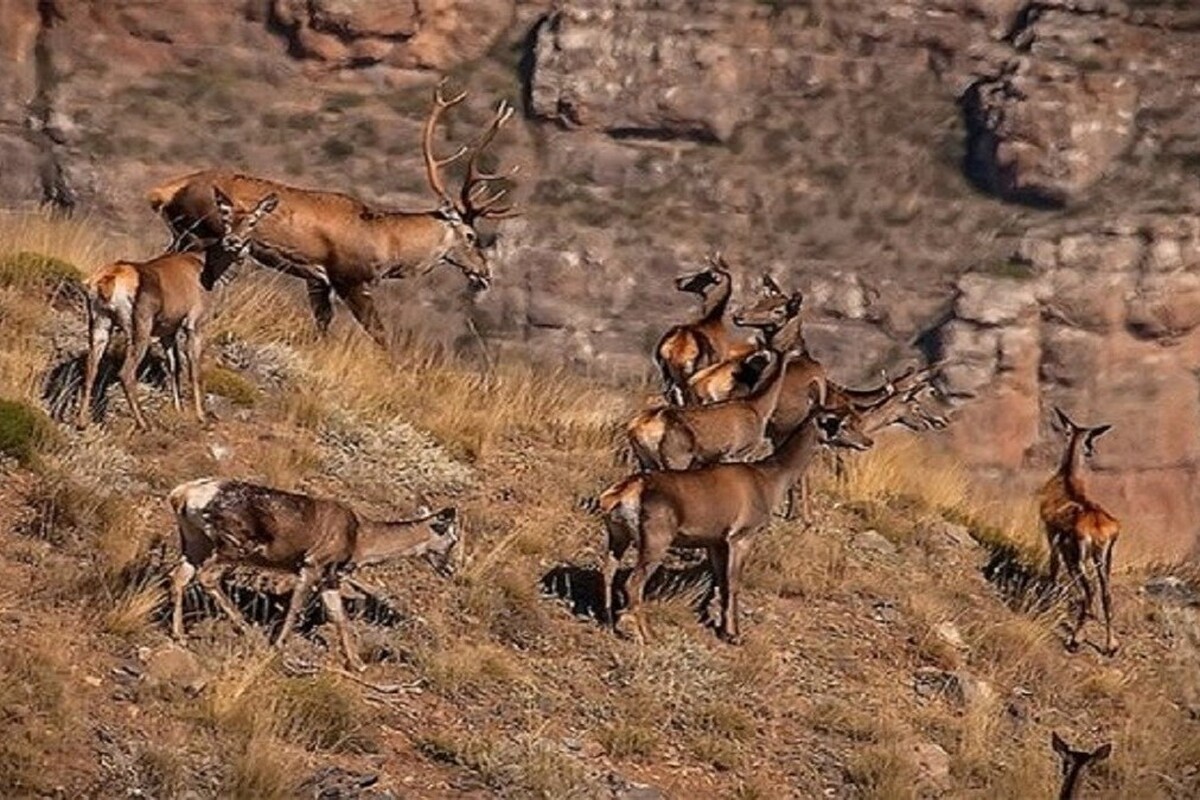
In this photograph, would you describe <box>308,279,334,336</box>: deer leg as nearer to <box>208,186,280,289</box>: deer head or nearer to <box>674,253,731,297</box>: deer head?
<box>208,186,280,289</box>: deer head

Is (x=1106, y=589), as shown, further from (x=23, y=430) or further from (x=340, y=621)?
(x=23, y=430)

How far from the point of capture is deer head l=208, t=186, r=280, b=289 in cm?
1438

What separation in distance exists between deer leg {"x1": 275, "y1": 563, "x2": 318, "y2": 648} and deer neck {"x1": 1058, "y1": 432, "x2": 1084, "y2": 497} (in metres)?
6.74

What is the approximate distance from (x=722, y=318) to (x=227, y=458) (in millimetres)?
4319

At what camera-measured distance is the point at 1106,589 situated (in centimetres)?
1503

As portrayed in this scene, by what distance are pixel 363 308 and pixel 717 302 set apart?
2.50m

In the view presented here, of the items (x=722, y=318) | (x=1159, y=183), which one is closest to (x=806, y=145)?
(x=1159, y=183)

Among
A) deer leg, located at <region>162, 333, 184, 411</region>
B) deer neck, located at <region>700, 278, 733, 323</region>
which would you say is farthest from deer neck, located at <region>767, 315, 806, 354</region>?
deer leg, located at <region>162, 333, 184, 411</region>

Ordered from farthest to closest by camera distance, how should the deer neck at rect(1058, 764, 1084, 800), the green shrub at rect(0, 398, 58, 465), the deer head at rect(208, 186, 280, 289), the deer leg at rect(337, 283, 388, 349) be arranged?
the deer leg at rect(337, 283, 388, 349) → the deer head at rect(208, 186, 280, 289) → the green shrub at rect(0, 398, 58, 465) → the deer neck at rect(1058, 764, 1084, 800)

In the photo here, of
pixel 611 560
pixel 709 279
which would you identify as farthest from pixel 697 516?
pixel 709 279

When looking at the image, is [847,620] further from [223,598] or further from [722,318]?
[223,598]

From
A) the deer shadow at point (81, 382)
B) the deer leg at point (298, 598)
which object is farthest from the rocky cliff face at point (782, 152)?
the deer leg at point (298, 598)

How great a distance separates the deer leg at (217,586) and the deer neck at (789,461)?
3.38 m

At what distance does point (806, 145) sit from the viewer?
94438 mm
